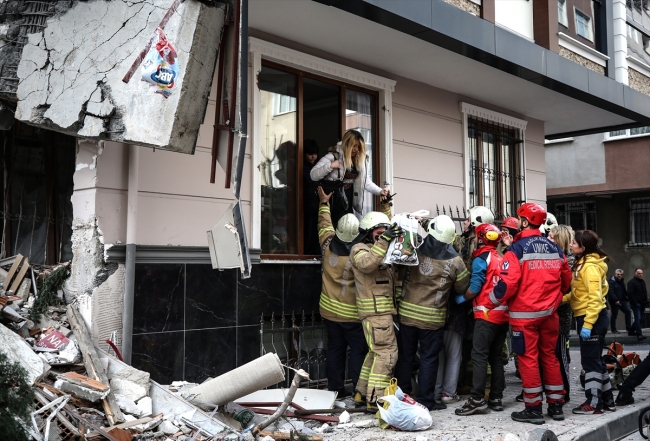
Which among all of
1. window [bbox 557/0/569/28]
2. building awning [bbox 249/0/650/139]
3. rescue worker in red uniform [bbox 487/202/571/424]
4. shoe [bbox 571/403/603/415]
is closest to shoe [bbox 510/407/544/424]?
rescue worker in red uniform [bbox 487/202/571/424]

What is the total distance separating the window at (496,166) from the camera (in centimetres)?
1011

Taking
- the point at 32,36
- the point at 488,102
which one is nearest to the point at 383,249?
the point at 32,36

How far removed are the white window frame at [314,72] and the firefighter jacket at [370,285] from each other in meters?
1.23

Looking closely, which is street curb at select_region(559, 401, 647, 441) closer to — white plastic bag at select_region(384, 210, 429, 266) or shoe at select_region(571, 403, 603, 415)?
shoe at select_region(571, 403, 603, 415)

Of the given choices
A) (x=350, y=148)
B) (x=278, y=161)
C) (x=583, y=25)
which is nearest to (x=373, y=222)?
(x=350, y=148)

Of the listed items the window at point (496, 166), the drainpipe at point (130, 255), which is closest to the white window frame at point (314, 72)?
the drainpipe at point (130, 255)

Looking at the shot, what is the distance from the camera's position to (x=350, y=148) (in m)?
7.56

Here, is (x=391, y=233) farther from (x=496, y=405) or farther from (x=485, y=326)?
(x=496, y=405)

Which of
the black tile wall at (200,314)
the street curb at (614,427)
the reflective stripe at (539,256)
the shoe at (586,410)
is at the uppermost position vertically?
the reflective stripe at (539,256)

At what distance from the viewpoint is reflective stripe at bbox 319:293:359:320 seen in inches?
257

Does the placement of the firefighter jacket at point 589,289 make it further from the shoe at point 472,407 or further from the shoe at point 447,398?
the shoe at point 447,398

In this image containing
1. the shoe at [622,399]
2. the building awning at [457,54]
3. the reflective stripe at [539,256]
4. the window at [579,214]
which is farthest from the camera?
the window at [579,214]

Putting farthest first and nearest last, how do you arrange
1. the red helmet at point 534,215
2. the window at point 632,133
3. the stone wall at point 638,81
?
the window at point 632,133 → the stone wall at point 638,81 → the red helmet at point 534,215

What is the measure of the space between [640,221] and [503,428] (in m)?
16.1
